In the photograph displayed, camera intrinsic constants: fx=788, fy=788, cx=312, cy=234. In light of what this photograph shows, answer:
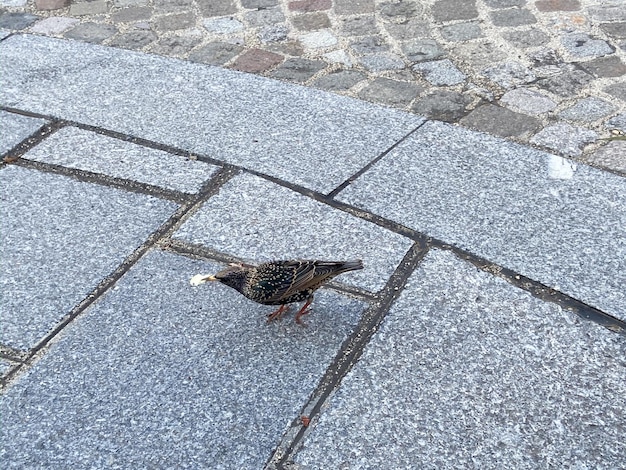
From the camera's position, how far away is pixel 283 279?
2816 mm

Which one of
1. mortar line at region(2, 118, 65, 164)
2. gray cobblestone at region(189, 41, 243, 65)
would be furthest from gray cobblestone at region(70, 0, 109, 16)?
mortar line at region(2, 118, 65, 164)

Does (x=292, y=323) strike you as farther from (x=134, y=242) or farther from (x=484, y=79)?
(x=484, y=79)

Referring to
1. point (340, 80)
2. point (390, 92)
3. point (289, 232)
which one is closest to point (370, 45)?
point (340, 80)

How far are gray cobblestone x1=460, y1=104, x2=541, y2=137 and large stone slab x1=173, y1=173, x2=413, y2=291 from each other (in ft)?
3.53

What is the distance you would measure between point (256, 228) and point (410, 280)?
28.1 inches

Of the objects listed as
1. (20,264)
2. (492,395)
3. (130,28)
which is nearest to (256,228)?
(20,264)

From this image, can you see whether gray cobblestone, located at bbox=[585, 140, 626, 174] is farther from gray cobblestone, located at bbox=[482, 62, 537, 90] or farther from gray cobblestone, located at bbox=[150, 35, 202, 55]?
gray cobblestone, located at bbox=[150, 35, 202, 55]

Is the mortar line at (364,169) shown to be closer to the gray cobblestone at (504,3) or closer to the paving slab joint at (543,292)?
the paving slab joint at (543,292)

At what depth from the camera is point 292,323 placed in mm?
2980

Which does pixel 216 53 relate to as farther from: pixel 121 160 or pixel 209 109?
pixel 121 160

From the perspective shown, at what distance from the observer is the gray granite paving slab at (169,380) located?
2.51 metres

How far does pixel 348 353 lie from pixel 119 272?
3.37 feet

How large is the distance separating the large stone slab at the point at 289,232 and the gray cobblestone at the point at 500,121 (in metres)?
1.08

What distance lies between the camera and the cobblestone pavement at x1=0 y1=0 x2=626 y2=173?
13.7 feet
